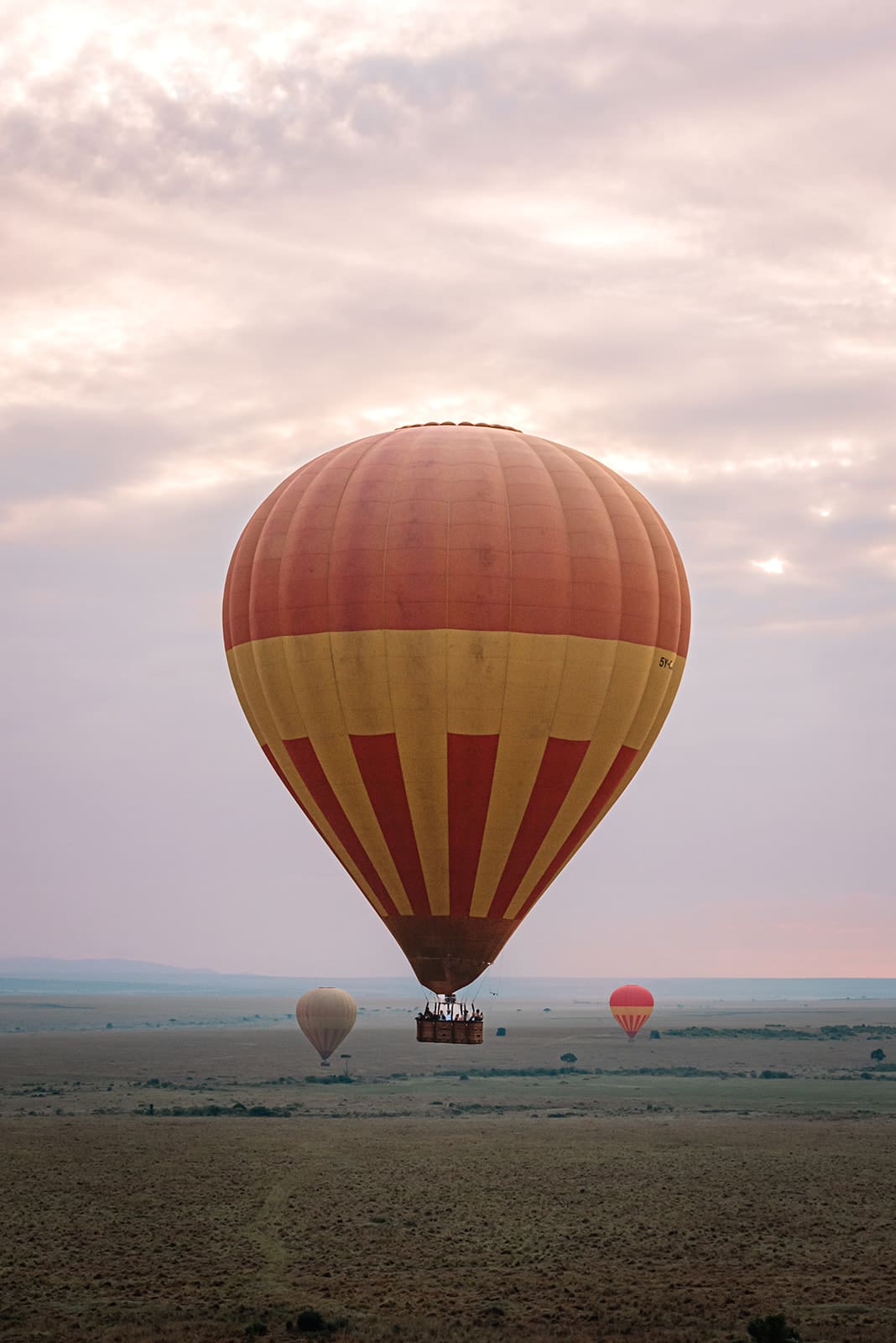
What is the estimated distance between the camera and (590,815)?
35.8 meters

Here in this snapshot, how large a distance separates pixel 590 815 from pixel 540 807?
78.9 inches

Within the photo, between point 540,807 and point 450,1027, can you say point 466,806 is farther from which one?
point 450,1027

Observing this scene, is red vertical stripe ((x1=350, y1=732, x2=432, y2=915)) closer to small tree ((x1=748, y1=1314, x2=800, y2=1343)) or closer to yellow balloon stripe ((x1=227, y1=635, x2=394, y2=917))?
yellow balloon stripe ((x1=227, y1=635, x2=394, y2=917))

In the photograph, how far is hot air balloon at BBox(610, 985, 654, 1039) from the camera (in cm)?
12612

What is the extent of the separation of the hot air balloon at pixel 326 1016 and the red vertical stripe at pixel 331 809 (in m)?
64.1

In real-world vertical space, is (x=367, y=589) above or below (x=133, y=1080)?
above

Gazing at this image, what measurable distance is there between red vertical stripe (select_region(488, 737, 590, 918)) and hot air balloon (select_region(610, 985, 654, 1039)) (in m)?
93.9

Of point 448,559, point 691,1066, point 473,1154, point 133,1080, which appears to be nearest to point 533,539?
point 448,559

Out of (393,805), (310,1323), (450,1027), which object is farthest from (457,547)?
(310,1323)

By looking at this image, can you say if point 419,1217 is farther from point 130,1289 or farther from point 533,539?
point 533,539

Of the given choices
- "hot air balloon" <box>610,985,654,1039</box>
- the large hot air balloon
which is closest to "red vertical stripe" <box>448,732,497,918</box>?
the large hot air balloon

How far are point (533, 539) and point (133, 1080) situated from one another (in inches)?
3109

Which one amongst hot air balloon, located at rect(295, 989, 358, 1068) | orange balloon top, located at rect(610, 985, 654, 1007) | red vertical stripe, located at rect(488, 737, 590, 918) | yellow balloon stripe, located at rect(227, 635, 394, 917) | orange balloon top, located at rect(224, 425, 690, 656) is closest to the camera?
orange balloon top, located at rect(224, 425, 690, 656)

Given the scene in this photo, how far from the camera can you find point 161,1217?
43.7m
